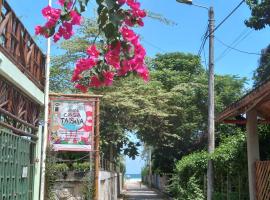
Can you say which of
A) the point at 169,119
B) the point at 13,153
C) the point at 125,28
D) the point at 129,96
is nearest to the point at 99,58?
the point at 125,28

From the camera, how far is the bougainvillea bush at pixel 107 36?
146 inches

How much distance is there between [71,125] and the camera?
47.2ft

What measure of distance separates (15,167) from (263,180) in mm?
5285

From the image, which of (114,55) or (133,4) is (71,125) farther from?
(133,4)

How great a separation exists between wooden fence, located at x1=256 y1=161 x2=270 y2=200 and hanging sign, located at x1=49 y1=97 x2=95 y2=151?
5.19 meters

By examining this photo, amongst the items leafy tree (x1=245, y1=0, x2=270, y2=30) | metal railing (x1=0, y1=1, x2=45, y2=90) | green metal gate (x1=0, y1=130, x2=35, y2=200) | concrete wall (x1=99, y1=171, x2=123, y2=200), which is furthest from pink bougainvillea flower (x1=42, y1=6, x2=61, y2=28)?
leafy tree (x1=245, y1=0, x2=270, y2=30)

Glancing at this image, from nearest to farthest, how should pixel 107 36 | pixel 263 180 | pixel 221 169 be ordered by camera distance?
pixel 107 36 < pixel 263 180 < pixel 221 169

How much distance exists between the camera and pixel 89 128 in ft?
47.3

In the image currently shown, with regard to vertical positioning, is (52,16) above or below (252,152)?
above

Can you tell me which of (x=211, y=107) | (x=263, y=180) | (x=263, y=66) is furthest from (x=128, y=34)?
(x=263, y=66)

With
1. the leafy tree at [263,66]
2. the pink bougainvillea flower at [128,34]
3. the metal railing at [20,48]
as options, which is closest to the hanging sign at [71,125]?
the metal railing at [20,48]

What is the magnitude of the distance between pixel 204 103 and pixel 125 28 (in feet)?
95.8

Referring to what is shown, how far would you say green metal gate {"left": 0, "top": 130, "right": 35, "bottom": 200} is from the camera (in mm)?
8241

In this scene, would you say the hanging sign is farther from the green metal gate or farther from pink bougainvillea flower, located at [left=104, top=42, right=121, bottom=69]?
pink bougainvillea flower, located at [left=104, top=42, right=121, bottom=69]
